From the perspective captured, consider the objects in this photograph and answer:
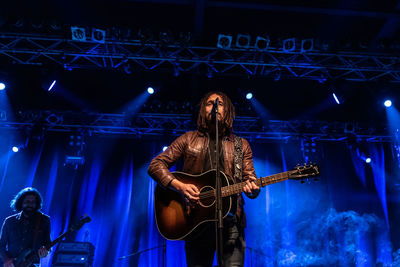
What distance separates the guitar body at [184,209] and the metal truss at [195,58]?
521cm

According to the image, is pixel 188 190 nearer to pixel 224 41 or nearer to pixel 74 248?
pixel 224 41

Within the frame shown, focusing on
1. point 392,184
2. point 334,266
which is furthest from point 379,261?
point 392,184

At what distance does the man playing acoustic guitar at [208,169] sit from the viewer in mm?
2434

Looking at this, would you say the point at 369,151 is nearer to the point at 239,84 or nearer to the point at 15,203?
the point at 239,84

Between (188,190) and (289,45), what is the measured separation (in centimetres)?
588

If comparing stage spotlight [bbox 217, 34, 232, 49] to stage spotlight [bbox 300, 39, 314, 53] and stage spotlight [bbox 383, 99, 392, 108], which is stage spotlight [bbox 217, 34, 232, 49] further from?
stage spotlight [bbox 383, 99, 392, 108]

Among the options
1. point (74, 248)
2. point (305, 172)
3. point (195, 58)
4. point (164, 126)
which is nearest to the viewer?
point (305, 172)

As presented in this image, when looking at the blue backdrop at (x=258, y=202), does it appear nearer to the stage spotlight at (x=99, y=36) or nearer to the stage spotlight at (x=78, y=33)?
the stage spotlight at (x=99, y=36)

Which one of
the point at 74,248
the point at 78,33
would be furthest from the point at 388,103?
the point at 74,248

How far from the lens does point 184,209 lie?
102 inches

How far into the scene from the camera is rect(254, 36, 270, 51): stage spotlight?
7.21 m

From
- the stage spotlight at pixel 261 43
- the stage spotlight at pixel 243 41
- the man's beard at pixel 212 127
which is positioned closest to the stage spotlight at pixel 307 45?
the stage spotlight at pixel 261 43

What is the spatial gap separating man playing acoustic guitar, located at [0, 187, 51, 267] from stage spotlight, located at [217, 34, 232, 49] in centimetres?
512

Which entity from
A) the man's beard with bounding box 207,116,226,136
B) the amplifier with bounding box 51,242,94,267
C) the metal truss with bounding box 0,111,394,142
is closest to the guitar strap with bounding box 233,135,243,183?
the man's beard with bounding box 207,116,226,136
